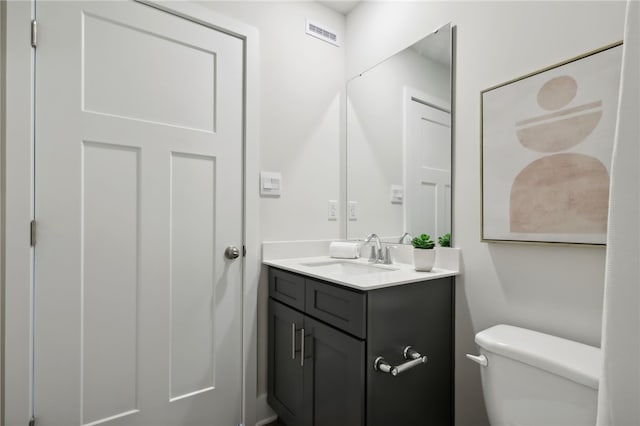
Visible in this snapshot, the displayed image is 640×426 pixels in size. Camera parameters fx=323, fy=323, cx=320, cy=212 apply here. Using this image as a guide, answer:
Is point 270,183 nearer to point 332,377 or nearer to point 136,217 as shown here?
point 136,217

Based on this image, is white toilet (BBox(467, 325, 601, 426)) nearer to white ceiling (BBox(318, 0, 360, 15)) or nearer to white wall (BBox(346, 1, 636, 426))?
white wall (BBox(346, 1, 636, 426))

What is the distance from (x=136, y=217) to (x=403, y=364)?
4.08ft

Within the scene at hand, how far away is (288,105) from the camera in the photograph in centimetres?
190

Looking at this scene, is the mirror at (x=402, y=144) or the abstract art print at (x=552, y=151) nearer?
the abstract art print at (x=552, y=151)

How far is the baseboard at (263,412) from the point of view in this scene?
1747 millimetres

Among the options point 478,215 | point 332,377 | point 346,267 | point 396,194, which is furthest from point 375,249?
point 332,377

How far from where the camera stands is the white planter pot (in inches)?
56.0

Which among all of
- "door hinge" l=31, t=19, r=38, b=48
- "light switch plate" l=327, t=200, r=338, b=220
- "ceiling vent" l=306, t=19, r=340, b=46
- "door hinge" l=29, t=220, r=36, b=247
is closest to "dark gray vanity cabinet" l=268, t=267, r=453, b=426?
"light switch plate" l=327, t=200, r=338, b=220

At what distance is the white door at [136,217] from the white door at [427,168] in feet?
2.94

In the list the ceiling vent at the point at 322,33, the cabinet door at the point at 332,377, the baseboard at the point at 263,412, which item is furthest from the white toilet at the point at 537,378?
the ceiling vent at the point at 322,33

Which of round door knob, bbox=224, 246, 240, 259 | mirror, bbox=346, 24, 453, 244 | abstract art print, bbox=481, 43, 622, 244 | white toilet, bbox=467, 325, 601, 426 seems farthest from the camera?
round door knob, bbox=224, 246, 240, 259

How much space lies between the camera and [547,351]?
0.98 meters

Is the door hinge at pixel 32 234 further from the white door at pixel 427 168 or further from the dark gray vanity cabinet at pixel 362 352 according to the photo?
the white door at pixel 427 168

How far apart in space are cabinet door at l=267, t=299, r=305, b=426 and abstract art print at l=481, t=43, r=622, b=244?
→ 0.95 meters
